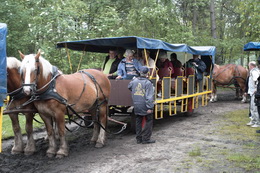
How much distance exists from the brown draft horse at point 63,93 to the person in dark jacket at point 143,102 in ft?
2.56

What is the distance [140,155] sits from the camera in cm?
547

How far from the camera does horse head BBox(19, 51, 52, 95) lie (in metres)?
4.72

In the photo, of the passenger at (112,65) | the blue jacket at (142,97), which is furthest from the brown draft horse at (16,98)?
the passenger at (112,65)

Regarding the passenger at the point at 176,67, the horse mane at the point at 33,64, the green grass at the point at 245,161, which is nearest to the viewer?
the green grass at the point at 245,161

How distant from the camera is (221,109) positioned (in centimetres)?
1175

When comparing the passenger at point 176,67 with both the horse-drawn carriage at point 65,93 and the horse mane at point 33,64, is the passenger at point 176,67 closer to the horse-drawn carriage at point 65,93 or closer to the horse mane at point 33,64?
the horse-drawn carriage at point 65,93

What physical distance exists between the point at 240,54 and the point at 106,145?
1666 cm

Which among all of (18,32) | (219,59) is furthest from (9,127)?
(219,59)

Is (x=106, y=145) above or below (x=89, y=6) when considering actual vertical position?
below

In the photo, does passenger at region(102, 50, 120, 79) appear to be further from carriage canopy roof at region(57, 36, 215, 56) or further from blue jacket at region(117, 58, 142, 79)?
blue jacket at region(117, 58, 142, 79)

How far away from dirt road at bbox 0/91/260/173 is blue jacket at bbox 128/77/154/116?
780 millimetres

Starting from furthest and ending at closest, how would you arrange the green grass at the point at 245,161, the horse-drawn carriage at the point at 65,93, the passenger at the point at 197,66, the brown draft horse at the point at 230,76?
1. the brown draft horse at the point at 230,76
2. the passenger at the point at 197,66
3. the horse-drawn carriage at the point at 65,93
4. the green grass at the point at 245,161

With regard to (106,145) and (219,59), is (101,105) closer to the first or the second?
(106,145)

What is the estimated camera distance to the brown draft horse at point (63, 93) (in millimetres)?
4921
